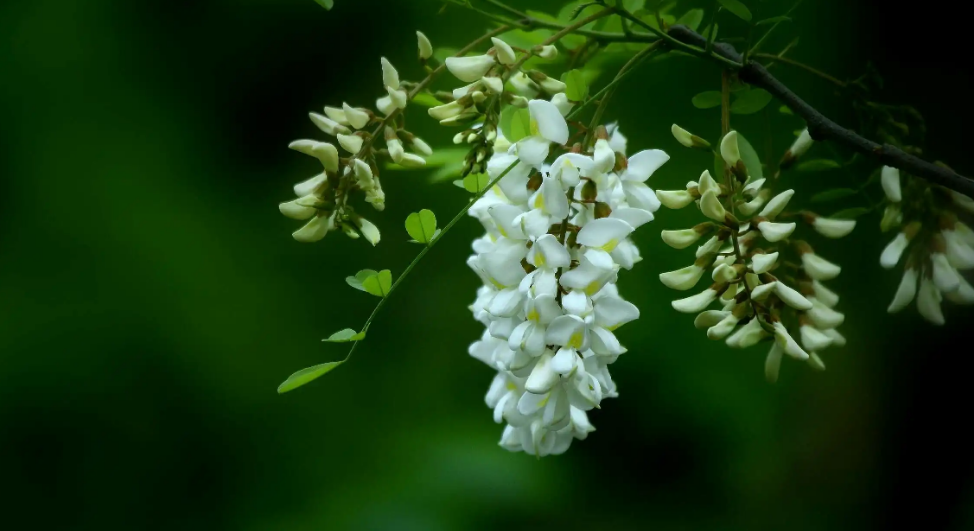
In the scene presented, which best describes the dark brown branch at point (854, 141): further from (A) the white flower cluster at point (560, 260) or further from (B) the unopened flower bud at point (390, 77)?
(B) the unopened flower bud at point (390, 77)

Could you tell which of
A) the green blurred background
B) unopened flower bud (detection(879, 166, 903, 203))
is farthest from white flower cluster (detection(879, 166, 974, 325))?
the green blurred background

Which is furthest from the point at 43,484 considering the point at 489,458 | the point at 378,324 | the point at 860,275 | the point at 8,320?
the point at 860,275

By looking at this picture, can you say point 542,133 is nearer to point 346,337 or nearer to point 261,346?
point 346,337

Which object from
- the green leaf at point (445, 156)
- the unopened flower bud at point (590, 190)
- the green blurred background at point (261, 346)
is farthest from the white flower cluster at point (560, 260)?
the green blurred background at point (261, 346)

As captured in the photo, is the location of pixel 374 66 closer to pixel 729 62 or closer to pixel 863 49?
pixel 863 49

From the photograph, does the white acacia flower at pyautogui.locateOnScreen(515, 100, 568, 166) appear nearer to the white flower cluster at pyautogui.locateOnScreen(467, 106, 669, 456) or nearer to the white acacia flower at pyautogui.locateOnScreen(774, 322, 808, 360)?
the white flower cluster at pyautogui.locateOnScreen(467, 106, 669, 456)
